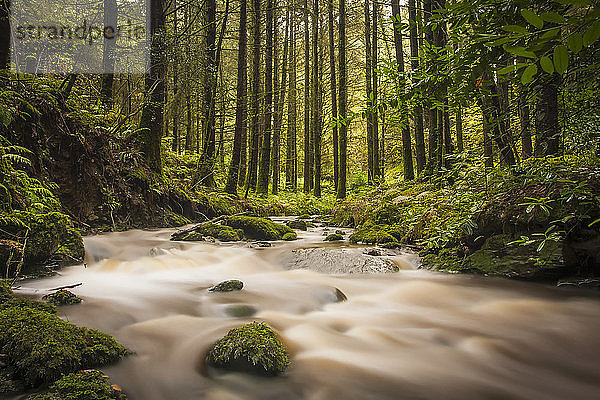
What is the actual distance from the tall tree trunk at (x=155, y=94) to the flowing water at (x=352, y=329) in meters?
3.77

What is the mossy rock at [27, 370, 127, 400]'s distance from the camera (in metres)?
1.78

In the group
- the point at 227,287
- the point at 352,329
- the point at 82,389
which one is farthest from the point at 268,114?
the point at 82,389

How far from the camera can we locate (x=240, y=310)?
3629 millimetres

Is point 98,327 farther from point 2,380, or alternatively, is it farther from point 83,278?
point 83,278

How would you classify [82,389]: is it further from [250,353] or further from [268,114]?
[268,114]

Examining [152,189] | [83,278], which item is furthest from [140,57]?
[83,278]

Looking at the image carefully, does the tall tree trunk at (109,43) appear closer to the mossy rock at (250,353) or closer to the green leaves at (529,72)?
the mossy rock at (250,353)

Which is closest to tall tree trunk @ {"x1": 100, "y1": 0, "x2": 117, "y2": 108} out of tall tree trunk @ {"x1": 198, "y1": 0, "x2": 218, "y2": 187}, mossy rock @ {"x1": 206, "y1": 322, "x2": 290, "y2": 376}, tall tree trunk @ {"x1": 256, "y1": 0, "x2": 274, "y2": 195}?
tall tree trunk @ {"x1": 198, "y1": 0, "x2": 218, "y2": 187}

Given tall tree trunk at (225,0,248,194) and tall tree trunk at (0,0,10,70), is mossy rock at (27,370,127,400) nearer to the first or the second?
tall tree trunk at (0,0,10,70)

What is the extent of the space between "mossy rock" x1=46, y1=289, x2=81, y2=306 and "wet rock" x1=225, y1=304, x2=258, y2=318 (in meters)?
1.37

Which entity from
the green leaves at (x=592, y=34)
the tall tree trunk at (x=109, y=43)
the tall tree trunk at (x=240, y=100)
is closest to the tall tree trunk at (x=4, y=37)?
the tall tree trunk at (x=109, y=43)

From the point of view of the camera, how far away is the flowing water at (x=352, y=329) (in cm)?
235

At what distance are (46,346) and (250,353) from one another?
46.2 inches

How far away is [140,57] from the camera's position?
31.1ft
